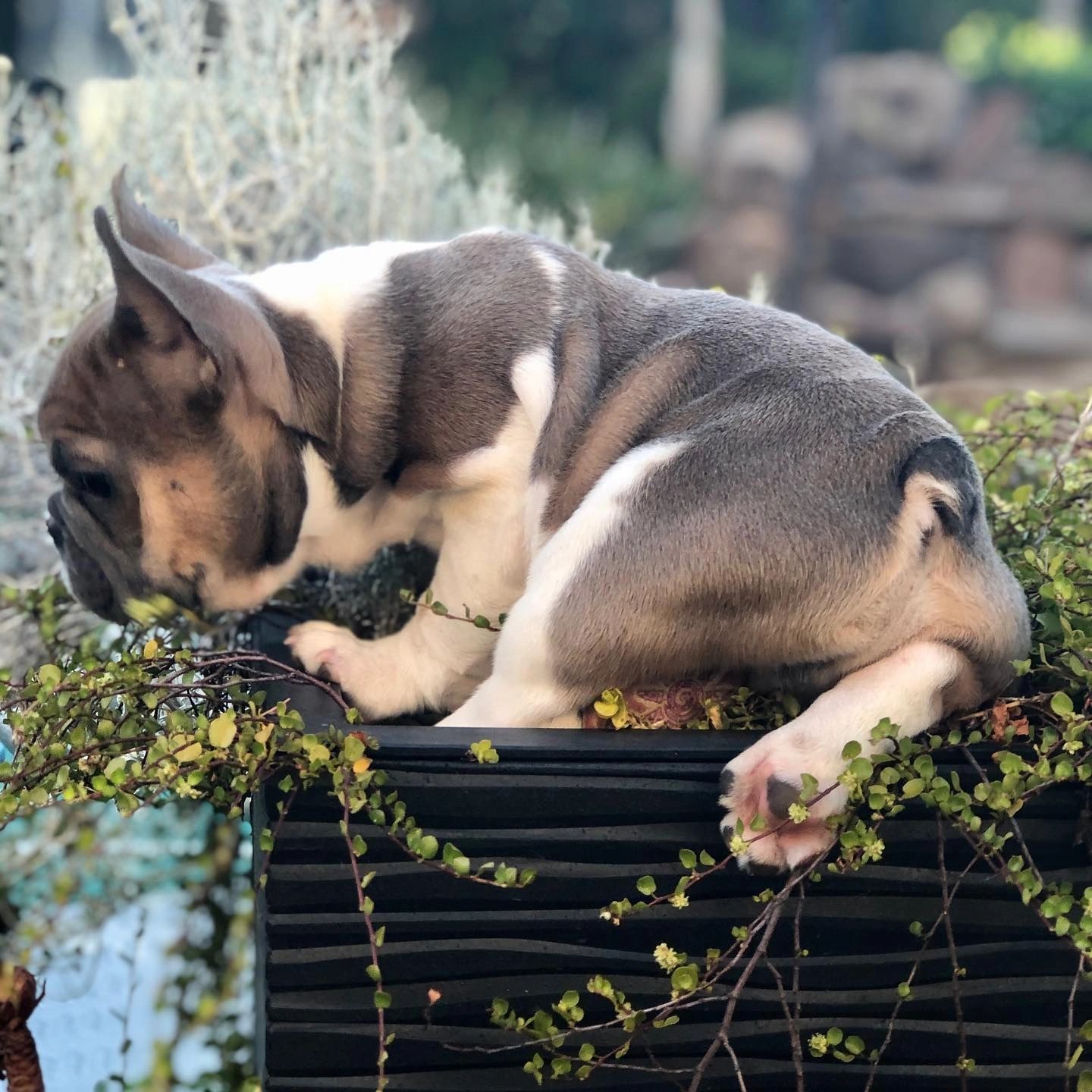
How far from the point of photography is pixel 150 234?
1.75 metres

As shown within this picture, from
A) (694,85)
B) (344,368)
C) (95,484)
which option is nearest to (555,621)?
(344,368)

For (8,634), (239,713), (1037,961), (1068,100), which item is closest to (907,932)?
(1037,961)

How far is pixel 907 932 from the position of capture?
55.6 inches

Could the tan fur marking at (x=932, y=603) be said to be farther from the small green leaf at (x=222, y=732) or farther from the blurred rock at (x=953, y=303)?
the blurred rock at (x=953, y=303)

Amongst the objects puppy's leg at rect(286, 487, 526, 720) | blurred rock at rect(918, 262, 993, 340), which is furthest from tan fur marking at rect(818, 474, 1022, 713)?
blurred rock at rect(918, 262, 993, 340)

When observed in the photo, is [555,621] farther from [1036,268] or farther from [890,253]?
[1036,268]

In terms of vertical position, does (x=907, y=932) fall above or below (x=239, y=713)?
below

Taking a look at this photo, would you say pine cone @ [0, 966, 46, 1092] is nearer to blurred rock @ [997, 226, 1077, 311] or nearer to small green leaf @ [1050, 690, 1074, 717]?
small green leaf @ [1050, 690, 1074, 717]

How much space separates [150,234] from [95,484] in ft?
1.14

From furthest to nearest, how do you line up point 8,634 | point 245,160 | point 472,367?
point 245,160
point 8,634
point 472,367

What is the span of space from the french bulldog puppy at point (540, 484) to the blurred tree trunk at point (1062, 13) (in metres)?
9.99

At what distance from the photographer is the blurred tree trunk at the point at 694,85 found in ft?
32.8

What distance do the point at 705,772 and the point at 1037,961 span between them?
0.44 metres

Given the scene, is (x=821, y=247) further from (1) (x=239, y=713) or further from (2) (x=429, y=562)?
(1) (x=239, y=713)
